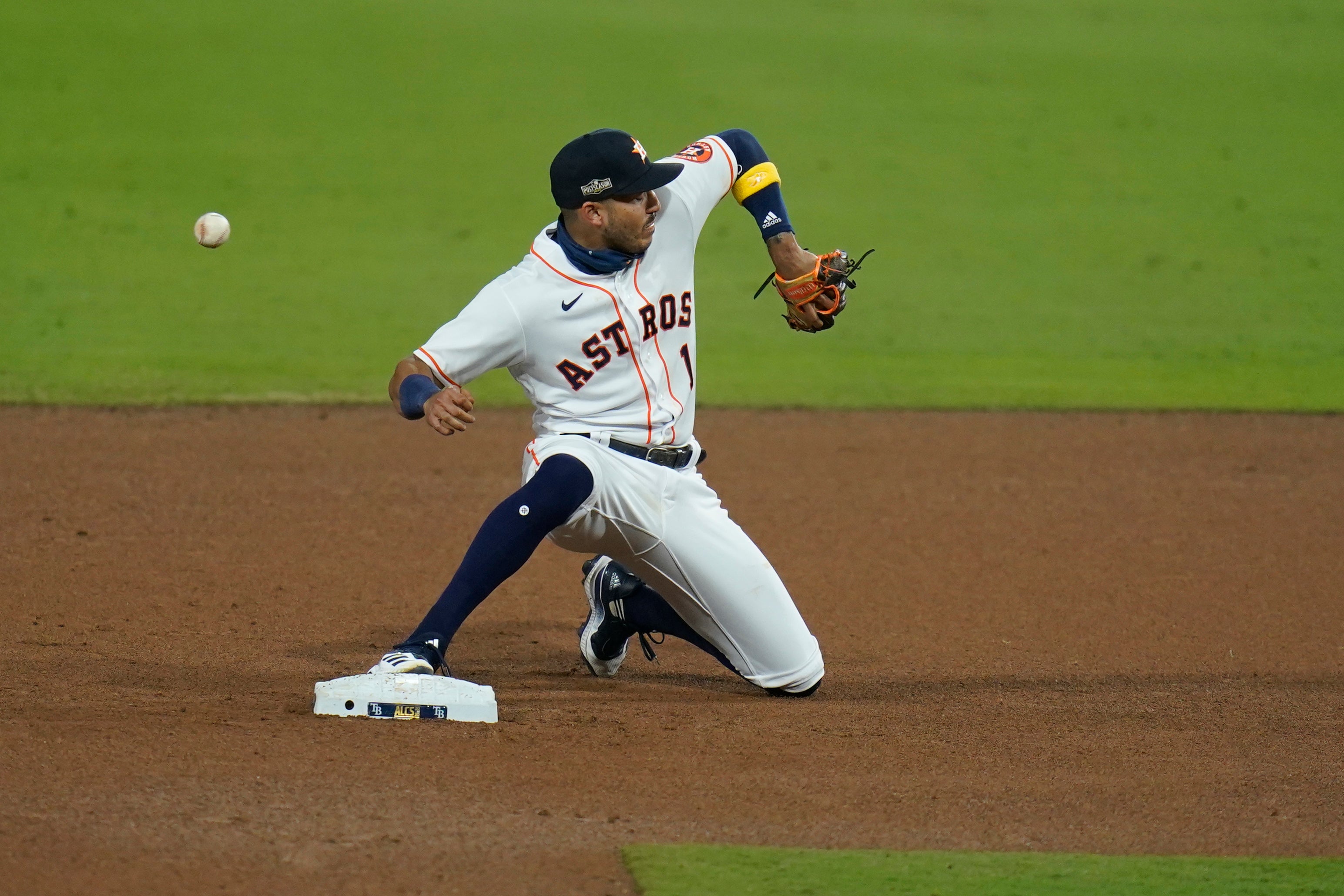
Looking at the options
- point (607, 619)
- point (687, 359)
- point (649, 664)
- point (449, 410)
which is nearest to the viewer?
point (449, 410)

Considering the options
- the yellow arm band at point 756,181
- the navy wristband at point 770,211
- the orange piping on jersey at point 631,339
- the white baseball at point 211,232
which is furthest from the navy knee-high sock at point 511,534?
the white baseball at point 211,232

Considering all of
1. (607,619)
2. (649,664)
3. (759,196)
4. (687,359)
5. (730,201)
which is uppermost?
(730,201)

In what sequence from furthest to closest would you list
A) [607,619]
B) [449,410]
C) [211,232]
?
1. [211,232]
2. [607,619]
3. [449,410]

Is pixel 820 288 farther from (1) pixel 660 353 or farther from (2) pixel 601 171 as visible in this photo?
(2) pixel 601 171

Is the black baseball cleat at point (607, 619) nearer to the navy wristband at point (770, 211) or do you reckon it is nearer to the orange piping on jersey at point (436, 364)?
the orange piping on jersey at point (436, 364)

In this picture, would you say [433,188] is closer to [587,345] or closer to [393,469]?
[393,469]

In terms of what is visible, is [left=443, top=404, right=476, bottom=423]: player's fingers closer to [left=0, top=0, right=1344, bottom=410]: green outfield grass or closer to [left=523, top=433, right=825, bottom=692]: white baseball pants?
[left=523, top=433, right=825, bottom=692]: white baseball pants

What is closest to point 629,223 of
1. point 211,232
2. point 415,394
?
point 415,394
